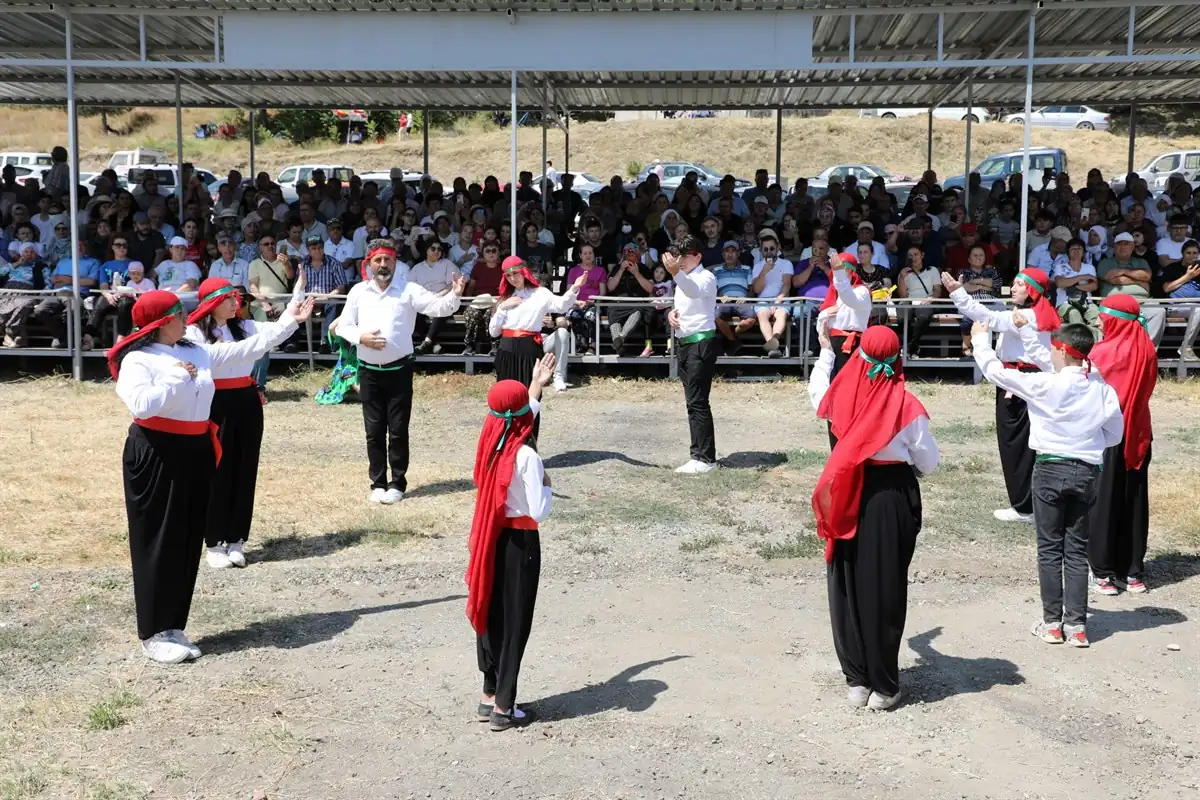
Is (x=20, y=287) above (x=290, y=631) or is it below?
above

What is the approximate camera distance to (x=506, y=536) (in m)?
5.32

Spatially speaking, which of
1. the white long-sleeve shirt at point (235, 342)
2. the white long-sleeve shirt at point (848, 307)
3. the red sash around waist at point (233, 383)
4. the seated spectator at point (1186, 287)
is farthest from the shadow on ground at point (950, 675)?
the seated spectator at point (1186, 287)

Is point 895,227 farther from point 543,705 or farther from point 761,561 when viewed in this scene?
point 543,705

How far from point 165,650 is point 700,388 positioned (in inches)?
192

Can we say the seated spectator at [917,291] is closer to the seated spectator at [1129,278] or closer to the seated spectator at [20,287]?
the seated spectator at [1129,278]

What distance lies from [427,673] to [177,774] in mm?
1353

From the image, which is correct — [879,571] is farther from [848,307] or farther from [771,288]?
[771,288]

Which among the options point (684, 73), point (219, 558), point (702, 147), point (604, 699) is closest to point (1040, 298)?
point (604, 699)

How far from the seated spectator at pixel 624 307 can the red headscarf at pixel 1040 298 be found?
5.95 metres

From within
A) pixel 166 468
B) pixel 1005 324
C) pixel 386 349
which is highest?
pixel 1005 324

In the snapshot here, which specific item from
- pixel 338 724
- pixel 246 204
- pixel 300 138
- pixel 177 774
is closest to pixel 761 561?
pixel 338 724

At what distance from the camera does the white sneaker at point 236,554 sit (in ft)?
25.5


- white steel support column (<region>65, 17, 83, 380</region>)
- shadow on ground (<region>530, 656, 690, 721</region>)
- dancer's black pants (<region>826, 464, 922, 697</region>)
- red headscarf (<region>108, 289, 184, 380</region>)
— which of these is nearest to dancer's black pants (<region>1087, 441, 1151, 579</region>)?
dancer's black pants (<region>826, 464, 922, 697</region>)

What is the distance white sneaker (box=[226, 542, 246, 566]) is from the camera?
776 centimetres
